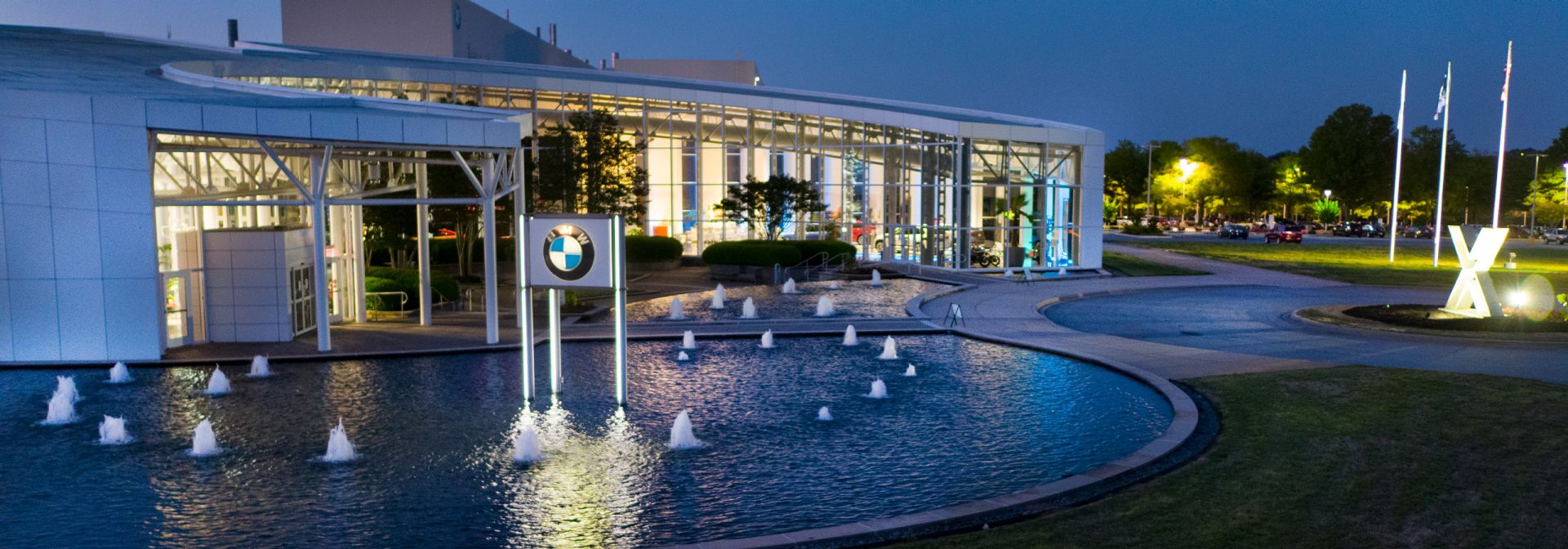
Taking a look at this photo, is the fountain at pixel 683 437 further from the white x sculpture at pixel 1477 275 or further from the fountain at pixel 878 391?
the white x sculpture at pixel 1477 275

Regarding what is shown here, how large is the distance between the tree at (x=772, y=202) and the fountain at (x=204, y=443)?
29841 millimetres

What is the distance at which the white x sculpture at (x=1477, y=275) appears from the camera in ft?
79.7

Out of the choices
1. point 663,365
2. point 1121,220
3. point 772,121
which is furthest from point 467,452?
point 1121,220

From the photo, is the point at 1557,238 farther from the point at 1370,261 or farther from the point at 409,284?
the point at 409,284

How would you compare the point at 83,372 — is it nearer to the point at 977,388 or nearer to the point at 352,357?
the point at 352,357

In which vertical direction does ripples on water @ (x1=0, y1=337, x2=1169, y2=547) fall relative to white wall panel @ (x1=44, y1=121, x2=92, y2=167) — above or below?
below

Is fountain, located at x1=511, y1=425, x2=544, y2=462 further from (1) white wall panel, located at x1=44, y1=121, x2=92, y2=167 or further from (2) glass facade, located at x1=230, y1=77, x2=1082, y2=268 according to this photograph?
(2) glass facade, located at x1=230, y1=77, x2=1082, y2=268

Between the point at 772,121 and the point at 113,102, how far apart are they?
98.1 ft

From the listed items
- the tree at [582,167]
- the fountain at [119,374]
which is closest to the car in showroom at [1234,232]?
the tree at [582,167]

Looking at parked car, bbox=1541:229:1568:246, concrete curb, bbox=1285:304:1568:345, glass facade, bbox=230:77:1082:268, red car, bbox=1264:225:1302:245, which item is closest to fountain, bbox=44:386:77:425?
concrete curb, bbox=1285:304:1568:345

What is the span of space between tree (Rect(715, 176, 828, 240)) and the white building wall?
24.8m

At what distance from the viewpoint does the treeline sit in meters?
96.1

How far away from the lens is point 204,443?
510 inches

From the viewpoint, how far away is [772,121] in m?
46.5
